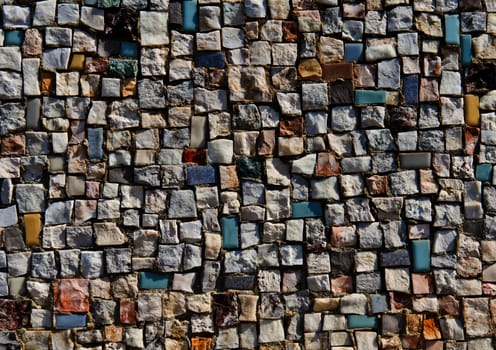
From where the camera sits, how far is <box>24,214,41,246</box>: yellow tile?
2271 mm

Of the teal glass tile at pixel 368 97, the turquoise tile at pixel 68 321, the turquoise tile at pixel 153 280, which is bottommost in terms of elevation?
the turquoise tile at pixel 68 321

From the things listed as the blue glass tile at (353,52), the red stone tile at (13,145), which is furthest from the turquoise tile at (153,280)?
the blue glass tile at (353,52)

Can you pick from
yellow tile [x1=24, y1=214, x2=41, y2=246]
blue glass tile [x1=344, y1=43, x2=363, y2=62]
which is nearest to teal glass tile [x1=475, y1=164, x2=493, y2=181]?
blue glass tile [x1=344, y1=43, x2=363, y2=62]

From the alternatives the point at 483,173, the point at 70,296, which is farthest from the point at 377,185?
the point at 70,296

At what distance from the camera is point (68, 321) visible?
7.41 feet

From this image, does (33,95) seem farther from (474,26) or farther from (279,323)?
(474,26)


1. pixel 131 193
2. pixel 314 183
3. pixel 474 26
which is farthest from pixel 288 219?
pixel 474 26

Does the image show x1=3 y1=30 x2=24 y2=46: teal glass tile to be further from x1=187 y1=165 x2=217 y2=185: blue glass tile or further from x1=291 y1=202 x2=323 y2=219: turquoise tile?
x1=291 y1=202 x2=323 y2=219: turquoise tile

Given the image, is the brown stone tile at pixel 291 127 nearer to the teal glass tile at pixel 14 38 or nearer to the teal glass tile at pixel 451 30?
the teal glass tile at pixel 451 30

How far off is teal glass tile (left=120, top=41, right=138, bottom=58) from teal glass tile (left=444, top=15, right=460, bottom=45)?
3.89 ft

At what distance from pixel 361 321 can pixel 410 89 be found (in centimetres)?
90

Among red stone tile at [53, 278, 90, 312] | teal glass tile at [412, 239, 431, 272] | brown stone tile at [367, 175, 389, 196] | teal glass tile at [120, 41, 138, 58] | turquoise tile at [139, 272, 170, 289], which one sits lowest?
red stone tile at [53, 278, 90, 312]

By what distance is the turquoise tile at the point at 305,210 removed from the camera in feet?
7.58

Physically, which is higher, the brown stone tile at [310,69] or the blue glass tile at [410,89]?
the brown stone tile at [310,69]
